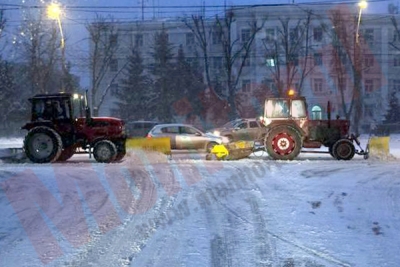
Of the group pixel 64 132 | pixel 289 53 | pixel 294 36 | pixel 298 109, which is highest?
pixel 294 36

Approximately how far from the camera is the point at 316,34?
2250 inches

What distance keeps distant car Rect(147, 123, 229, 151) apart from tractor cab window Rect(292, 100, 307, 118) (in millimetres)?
5314

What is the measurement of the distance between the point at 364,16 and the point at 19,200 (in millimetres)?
52290

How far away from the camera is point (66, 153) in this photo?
68.4 ft

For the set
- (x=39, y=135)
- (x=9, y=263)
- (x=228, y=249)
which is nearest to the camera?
(x=9, y=263)

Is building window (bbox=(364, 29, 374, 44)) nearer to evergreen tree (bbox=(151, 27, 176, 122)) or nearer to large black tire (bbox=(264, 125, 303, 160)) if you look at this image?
evergreen tree (bbox=(151, 27, 176, 122))

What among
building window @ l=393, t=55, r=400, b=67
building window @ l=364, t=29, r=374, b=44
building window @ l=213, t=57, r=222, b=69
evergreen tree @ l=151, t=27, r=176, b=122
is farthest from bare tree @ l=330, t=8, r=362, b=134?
evergreen tree @ l=151, t=27, r=176, b=122

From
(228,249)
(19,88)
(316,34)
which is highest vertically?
(316,34)

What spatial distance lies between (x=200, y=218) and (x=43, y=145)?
11.7 metres

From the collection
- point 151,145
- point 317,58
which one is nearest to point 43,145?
point 151,145

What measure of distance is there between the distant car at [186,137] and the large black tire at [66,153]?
17.6ft

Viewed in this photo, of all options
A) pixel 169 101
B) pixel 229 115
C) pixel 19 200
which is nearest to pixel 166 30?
pixel 169 101

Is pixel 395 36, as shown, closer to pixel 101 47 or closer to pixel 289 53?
pixel 289 53

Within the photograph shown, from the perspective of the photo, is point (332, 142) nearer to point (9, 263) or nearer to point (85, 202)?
point (85, 202)
